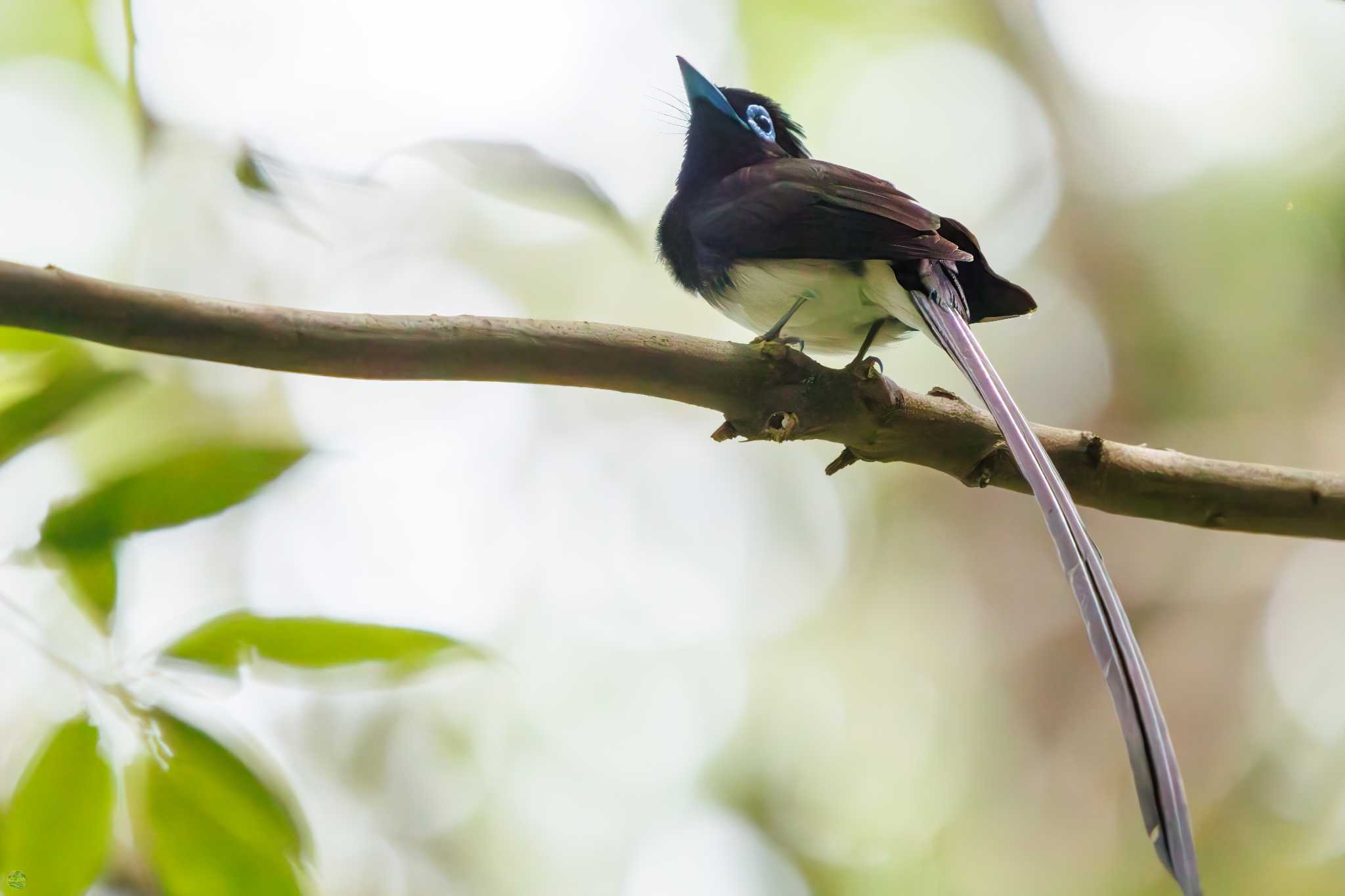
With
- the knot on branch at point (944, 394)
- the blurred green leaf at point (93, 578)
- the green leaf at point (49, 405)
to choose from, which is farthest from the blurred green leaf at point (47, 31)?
the knot on branch at point (944, 394)

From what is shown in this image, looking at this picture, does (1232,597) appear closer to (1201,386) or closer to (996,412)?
(1201,386)

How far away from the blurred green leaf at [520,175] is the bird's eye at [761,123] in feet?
2.36

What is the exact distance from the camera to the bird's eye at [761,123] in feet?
5.60

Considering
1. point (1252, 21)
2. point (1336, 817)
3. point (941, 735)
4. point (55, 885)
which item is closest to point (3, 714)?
point (55, 885)

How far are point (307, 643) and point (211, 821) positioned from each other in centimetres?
15

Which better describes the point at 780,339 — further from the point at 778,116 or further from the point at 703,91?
the point at 778,116

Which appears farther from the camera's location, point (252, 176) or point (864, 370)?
point (864, 370)

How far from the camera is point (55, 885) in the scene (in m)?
0.73

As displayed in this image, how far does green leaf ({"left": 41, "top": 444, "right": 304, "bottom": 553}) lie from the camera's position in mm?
822

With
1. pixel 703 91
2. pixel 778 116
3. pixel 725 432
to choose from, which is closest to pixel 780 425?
pixel 725 432

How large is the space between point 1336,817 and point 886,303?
2.17 meters

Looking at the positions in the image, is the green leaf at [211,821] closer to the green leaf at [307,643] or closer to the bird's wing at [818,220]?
the green leaf at [307,643]

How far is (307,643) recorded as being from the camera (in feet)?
2.73

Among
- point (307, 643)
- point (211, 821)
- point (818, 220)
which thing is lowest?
point (211, 821)
